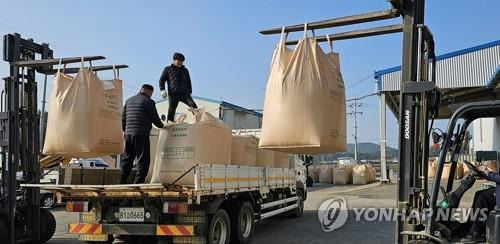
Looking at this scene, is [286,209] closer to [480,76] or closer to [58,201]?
[58,201]

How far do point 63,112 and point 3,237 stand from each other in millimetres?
2293

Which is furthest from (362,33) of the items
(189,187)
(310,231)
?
(310,231)

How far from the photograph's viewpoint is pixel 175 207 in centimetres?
693

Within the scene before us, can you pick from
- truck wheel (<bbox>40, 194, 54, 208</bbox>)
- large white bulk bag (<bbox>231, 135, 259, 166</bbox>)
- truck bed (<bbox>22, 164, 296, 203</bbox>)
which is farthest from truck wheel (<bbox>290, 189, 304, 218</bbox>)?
truck wheel (<bbox>40, 194, 54, 208</bbox>)

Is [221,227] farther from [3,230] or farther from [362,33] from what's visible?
[362,33]

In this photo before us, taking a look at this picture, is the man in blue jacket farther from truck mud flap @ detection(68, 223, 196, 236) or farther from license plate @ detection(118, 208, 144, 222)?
license plate @ detection(118, 208, 144, 222)

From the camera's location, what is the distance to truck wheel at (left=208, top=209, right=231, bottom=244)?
7495mm

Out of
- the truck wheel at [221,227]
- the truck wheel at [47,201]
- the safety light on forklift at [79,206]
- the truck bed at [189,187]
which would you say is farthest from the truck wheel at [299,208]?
the truck wheel at [47,201]

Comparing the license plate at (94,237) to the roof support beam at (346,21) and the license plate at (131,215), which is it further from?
the roof support beam at (346,21)

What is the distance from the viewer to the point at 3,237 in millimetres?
7961

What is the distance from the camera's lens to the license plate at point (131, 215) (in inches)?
287

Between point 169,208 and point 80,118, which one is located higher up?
point 80,118

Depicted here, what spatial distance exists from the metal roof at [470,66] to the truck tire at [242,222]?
14811 mm

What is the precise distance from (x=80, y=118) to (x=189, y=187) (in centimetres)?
199
